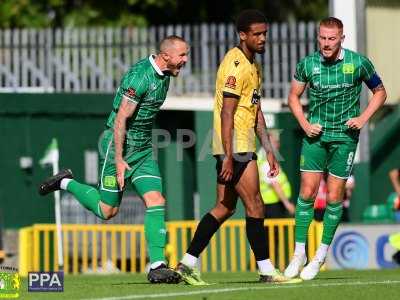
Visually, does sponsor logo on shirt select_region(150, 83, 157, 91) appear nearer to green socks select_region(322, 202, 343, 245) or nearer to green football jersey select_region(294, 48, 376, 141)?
green football jersey select_region(294, 48, 376, 141)

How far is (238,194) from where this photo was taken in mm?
12828

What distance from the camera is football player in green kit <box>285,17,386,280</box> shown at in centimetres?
1325

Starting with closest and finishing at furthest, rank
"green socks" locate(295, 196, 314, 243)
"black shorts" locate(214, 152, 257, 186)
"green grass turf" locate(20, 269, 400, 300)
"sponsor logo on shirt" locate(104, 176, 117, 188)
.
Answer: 1. "green grass turf" locate(20, 269, 400, 300)
2. "black shorts" locate(214, 152, 257, 186)
3. "sponsor logo on shirt" locate(104, 176, 117, 188)
4. "green socks" locate(295, 196, 314, 243)

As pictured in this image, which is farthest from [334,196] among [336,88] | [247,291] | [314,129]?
[247,291]

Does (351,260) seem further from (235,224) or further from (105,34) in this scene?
(105,34)

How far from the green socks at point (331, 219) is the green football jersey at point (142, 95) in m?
1.75

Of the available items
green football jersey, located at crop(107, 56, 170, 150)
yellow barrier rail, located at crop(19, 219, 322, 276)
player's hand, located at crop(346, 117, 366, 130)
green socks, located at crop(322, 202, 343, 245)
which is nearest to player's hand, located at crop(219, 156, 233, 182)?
green football jersey, located at crop(107, 56, 170, 150)

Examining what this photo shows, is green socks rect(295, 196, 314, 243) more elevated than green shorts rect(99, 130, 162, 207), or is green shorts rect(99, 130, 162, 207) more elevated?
green shorts rect(99, 130, 162, 207)

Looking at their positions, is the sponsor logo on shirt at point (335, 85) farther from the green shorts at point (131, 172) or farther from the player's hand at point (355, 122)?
the green shorts at point (131, 172)

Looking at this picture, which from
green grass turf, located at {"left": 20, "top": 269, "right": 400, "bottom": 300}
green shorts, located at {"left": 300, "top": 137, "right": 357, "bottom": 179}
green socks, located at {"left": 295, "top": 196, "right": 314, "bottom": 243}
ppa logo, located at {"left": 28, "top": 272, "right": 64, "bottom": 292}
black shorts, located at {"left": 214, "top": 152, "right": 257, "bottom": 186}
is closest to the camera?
green grass turf, located at {"left": 20, "top": 269, "right": 400, "bottom": 300}

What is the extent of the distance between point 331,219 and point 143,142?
72.9 inches

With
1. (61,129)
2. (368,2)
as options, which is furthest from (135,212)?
(368,2)

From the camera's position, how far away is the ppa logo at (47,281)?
12087mm

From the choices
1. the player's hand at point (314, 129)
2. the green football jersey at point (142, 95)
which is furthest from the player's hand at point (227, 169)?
the player's hand at point (314, 129)
